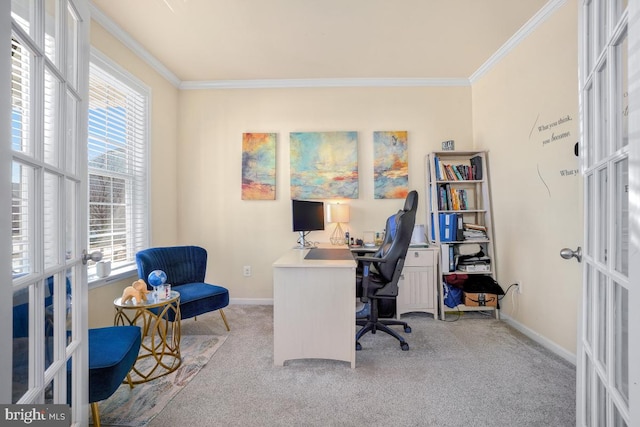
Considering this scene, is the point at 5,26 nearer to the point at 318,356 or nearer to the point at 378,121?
the point at 318,356

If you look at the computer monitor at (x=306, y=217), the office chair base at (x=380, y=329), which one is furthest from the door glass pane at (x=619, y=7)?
the computer monitor at (x=306, y=217)

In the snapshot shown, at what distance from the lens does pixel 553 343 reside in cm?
226

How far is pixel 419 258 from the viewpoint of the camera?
299cm

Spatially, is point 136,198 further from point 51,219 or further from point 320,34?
point 320,34

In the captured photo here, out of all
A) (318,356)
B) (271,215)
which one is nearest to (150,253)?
(271,215)

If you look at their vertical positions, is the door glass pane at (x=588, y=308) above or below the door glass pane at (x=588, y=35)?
below

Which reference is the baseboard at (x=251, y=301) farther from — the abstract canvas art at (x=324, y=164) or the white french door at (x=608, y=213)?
the white french door at (x=608, y=213)

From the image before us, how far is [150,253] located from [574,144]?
11.7 ft

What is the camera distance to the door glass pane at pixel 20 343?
0.76m

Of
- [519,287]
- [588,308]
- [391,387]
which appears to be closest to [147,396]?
[391,387]

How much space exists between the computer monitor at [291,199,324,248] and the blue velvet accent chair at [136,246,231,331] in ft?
3.20

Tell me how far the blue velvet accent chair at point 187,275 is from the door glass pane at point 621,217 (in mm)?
2540

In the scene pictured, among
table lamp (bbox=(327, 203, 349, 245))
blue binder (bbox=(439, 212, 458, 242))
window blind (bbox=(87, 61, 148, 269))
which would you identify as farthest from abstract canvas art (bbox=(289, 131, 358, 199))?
window blind (bbox=(87, 61, 148, 269))

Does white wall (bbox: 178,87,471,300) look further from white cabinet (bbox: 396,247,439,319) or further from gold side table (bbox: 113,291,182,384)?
gold side table (bbox: 113,291,182,384)
